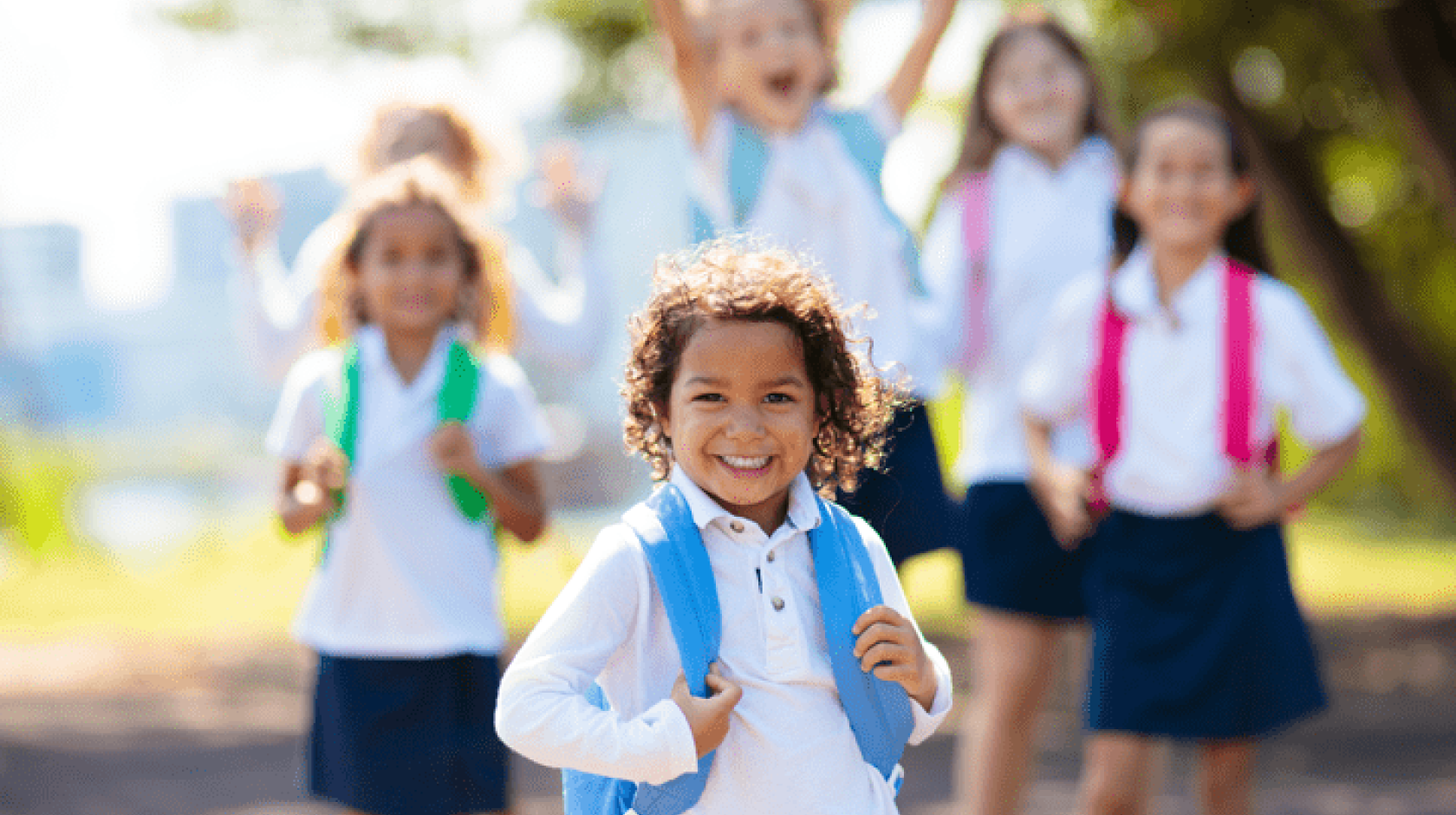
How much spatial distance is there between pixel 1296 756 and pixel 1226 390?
11.7 feet

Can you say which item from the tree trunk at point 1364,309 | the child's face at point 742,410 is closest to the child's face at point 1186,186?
the child's face at point 742,410

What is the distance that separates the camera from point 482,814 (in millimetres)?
3197

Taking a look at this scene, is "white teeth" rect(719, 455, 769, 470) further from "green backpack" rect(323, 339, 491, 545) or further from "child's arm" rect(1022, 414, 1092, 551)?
"child's arm" rect(1022, 414, 1092, 551)

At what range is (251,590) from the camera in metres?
13.0

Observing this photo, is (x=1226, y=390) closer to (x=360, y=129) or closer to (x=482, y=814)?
(x=482, y=814)

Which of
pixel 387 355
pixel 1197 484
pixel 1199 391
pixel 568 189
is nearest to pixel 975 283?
pixel 1199 391

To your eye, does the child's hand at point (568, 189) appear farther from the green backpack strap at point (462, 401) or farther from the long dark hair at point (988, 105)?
the long dark hair at point (988, 105)

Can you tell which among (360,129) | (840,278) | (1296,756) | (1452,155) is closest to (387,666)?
(840,278)

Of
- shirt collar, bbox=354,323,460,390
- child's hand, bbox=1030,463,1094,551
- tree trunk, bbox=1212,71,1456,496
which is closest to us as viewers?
shirt collar, bbox=354,323,460,390

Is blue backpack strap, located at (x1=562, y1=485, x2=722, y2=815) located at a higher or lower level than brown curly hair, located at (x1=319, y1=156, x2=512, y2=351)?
lower

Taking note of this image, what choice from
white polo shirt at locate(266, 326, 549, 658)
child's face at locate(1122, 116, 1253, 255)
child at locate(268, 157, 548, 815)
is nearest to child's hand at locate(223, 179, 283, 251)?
child at locate(268, 157, 548, 815)

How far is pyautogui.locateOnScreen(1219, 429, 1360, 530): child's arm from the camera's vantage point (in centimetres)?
304

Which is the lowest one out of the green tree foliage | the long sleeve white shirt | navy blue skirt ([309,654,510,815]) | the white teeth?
navy blue skirt ([309,654,510,815])

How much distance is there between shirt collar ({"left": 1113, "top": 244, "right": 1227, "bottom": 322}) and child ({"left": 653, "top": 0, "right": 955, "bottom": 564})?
1.60ft
